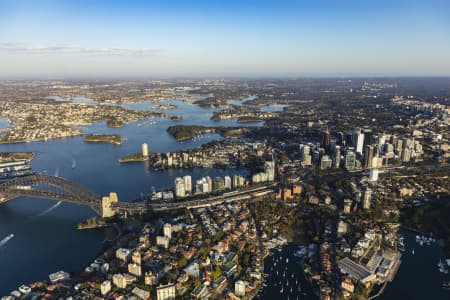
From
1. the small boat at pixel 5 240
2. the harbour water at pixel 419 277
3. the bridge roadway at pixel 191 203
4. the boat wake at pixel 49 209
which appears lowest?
the harbour water at pixel 419 277

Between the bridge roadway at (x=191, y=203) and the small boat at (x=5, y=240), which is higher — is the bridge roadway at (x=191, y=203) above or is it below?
above

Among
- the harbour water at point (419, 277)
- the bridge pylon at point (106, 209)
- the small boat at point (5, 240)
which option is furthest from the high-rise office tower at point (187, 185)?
the harbour water at point (419, 277)

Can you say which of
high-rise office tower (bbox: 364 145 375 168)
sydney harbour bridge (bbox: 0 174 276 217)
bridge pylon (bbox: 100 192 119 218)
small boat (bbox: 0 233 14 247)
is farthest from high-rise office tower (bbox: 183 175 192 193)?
high-rise office tower (bbox: 364 145 375 168)

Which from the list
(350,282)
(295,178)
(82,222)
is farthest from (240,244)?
(295,178)

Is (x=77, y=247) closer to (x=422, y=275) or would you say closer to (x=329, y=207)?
(x=329, y=207)

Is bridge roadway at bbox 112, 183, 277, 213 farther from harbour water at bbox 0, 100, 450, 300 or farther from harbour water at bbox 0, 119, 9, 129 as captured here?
harbour water at bbox 0, 119, 9, 129

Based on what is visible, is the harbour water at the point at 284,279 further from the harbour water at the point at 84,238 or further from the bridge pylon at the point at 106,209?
the bridge pylon at the point at 106,209

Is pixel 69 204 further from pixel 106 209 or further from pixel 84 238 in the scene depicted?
pixel 84 238
